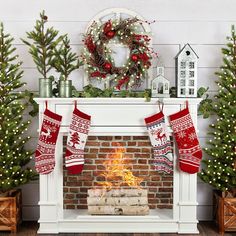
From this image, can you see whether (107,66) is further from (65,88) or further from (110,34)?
(65,88)

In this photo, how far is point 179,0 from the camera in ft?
15.1

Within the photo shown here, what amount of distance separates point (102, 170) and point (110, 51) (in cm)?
107

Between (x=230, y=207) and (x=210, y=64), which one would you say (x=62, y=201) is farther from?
(x=210, y=64)

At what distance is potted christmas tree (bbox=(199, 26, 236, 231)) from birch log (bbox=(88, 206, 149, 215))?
23.5 inches

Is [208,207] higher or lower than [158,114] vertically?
lower

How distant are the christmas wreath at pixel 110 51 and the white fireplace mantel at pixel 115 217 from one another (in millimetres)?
363

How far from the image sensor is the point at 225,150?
4387 mm

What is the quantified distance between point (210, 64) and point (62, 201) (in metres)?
1.83

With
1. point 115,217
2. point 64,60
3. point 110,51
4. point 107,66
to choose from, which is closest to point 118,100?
point 107,66

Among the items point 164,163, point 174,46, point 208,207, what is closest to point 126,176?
point 164,163

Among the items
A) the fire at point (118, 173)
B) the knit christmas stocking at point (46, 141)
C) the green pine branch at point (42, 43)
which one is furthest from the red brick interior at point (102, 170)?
the green pine branch at point (42, 43)

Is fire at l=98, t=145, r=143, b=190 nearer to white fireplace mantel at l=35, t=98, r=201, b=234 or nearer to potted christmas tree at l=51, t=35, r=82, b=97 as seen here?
white fireplace mantel at l=35, t=98, r=201, b=234

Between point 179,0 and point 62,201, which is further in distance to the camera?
point 179,0

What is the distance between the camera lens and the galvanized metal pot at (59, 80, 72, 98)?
4234 mm
